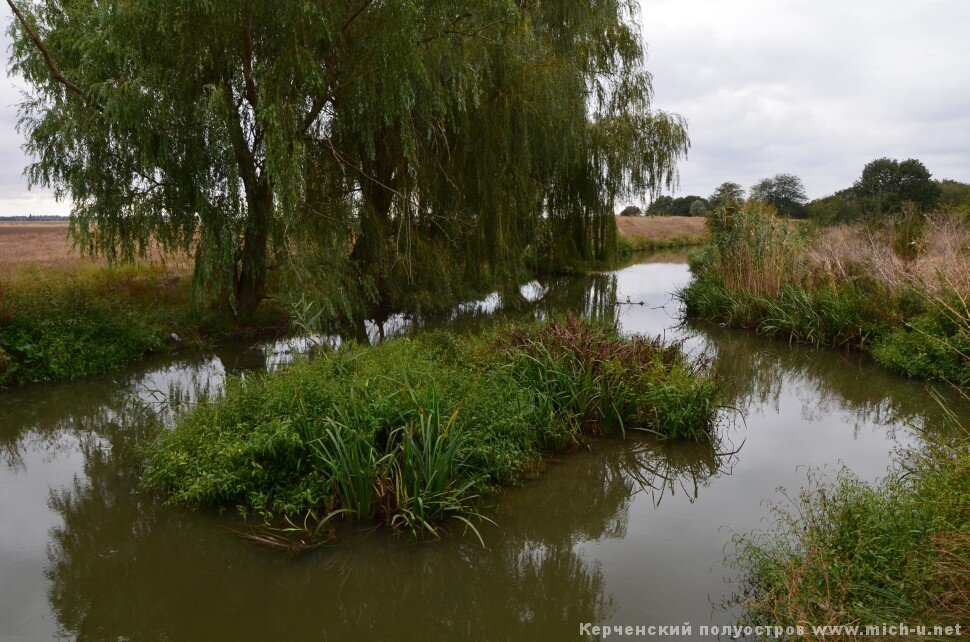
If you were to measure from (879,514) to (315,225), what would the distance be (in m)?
7.77

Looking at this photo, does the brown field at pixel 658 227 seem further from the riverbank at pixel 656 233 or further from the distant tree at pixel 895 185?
the distant tree at pixel 895 185

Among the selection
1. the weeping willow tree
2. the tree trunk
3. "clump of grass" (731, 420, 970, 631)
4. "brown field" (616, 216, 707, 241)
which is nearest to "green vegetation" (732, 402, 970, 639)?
"clump of grass" (731, 420, 970, 631)

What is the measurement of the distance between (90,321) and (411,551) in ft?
22.9

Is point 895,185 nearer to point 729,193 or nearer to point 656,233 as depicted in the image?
point 656,233

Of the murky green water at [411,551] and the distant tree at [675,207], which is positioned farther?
the distant tree at [675,207]

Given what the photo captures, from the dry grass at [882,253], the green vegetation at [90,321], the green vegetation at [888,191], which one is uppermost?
the green vegetation at [888,191]

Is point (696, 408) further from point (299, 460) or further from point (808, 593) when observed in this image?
point (299, 460)

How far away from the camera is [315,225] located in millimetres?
8969

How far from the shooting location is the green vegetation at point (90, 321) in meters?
7.71

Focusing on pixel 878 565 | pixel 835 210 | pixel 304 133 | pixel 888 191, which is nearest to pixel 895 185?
pixel 888 191

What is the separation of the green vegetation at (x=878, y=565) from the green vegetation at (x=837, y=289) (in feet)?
14.1

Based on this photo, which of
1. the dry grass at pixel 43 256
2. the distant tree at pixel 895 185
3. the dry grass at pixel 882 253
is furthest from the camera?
the distant tree at pixel 895 185

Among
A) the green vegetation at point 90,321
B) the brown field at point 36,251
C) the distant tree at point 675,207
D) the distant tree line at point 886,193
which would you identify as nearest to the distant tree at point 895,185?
the distant tree line at point 886,193

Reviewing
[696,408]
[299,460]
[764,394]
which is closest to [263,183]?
[299,460]
